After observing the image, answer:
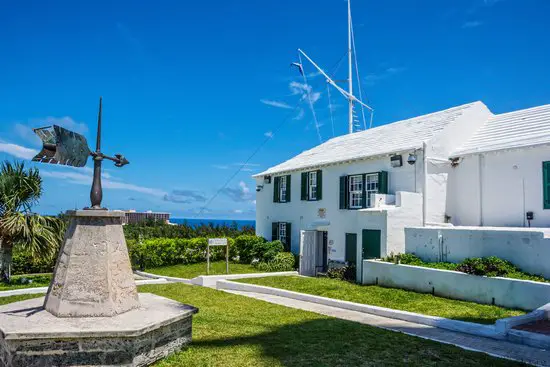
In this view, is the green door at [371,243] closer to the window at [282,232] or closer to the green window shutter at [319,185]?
the green window shutter at [319,185]

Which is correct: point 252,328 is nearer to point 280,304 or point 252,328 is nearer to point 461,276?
point 280,304

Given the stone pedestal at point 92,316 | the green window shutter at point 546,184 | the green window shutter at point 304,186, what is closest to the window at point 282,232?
the green window shutter at point 304,186

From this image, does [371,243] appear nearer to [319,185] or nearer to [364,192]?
[364,192]

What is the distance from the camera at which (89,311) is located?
248 inches

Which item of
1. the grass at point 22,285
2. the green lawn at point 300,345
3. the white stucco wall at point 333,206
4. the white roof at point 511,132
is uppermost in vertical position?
the white roof at point 511,132

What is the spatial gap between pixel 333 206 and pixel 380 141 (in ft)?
11.8

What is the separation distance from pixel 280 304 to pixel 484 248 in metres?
6.16

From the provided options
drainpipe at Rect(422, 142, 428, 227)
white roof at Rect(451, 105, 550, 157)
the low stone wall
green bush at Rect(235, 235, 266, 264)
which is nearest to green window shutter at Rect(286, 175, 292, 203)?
green bush at Rect(235, 235, 266, 264)

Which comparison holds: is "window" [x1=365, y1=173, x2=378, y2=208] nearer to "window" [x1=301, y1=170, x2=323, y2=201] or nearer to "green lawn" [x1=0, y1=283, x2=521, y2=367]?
"window" [x1=301, y1=170, x2=323, y2=201]

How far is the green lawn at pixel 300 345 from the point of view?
21.9 ft

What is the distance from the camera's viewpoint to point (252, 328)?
880 centimetres

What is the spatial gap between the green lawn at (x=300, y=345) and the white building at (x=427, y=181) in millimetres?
6696

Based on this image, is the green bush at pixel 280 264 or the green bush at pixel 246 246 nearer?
the green bush at pixel 280 264

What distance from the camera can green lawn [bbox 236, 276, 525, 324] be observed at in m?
10.4
